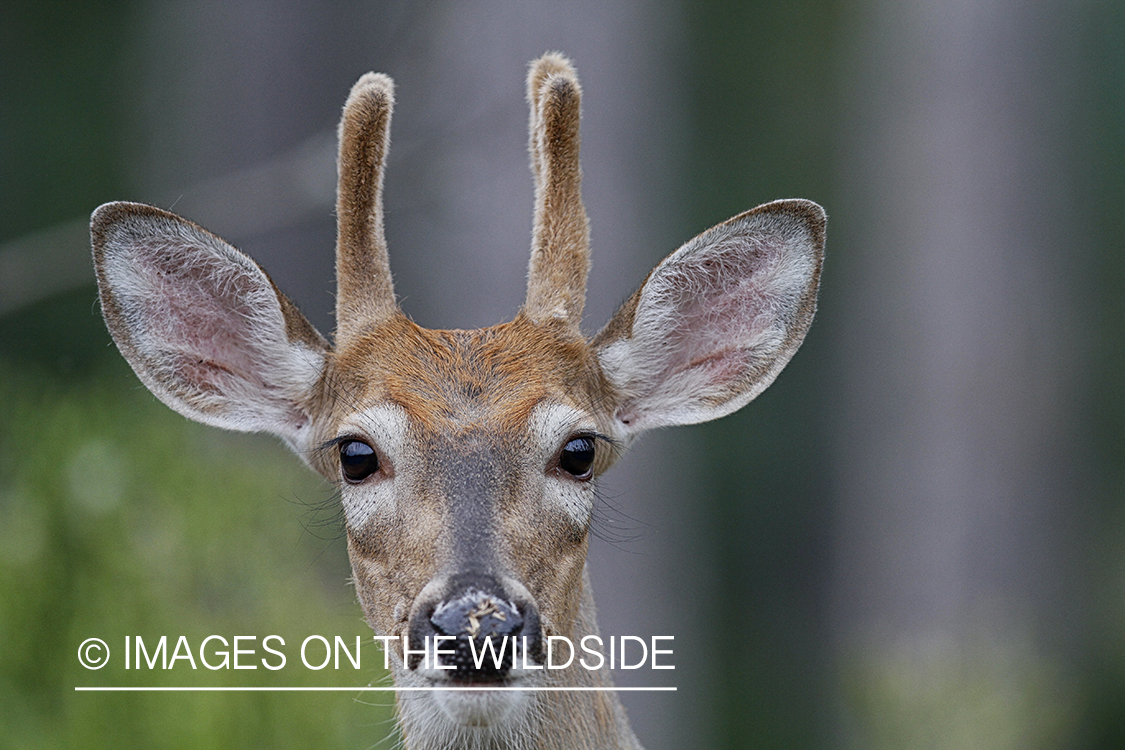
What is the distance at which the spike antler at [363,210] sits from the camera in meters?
3.33

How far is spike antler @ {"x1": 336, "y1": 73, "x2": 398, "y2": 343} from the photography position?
10.9 feet

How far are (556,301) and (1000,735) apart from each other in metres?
4.76

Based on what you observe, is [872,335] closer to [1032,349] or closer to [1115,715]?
[1032,349]

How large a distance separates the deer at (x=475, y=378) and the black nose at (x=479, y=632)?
0.03m

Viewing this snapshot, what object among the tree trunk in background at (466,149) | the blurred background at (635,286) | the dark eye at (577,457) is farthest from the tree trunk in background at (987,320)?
the dark eye at (577,457)

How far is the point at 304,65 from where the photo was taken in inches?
351

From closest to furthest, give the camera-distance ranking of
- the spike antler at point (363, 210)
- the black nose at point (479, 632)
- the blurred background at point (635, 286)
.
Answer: the black nose at point (479, 632) < the spike antler at point (363, 210) < the blurred background at point (635, 286)

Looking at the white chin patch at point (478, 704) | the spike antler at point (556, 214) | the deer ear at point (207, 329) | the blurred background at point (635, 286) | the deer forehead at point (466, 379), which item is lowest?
the white chin patch at point (478, 704)

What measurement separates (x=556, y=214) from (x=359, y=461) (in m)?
0.88

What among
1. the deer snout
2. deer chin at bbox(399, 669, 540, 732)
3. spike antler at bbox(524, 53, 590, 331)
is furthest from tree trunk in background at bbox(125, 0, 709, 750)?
the deer snout

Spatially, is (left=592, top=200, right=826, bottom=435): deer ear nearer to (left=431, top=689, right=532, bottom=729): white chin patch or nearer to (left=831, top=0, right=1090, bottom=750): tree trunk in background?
(left=431, top=689, right=532, bottom=729): white chin patch

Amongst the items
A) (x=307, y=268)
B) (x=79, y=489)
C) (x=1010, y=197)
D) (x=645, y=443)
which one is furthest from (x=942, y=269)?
(x=79, y=489)

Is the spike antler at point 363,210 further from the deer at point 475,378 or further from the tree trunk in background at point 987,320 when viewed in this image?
the tree trunk in background at point 987,320

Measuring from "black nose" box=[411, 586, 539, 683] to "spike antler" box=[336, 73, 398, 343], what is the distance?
1004 mm
